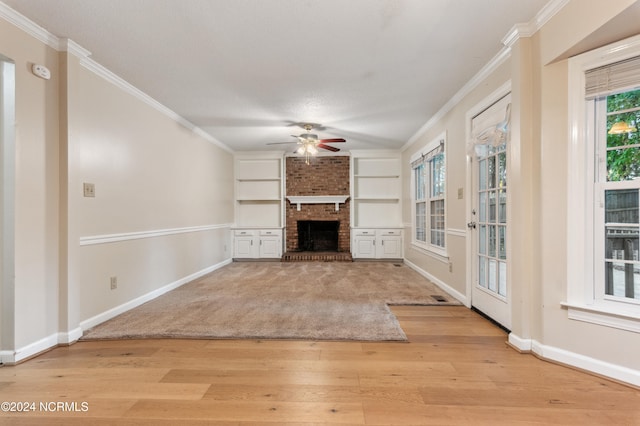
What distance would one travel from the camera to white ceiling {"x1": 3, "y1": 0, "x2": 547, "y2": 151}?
1.94 m

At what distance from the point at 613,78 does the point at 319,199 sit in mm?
5106

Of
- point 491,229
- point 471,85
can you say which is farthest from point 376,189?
point 491,229

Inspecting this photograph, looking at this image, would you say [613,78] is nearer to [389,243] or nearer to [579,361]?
[579,361]

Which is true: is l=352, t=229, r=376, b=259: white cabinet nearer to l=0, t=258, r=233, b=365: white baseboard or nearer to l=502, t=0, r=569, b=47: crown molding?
l=0, t=258, r=233, b=365: white baseboard

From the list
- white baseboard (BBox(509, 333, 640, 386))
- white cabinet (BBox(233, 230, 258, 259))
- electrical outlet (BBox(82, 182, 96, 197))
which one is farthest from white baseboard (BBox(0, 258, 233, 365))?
white baseboard (BBox(509, 333, 640, 386))

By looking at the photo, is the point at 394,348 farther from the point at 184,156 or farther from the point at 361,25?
the point at 184,156

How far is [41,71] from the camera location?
219cm

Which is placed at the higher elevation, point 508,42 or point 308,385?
point 508,42

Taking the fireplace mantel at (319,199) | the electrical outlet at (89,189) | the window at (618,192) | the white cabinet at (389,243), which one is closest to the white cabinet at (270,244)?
the fireplace mantel at (319,199)

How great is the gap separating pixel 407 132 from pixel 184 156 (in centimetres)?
362

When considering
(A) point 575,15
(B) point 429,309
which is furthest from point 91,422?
(A) point 575,15

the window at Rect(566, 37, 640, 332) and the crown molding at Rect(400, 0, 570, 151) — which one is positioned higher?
the crown molding at Rect(400, 0, 570, 151)

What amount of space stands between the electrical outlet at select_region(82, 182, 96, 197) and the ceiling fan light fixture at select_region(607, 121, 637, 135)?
4.05 m

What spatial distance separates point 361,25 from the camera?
2.10m
